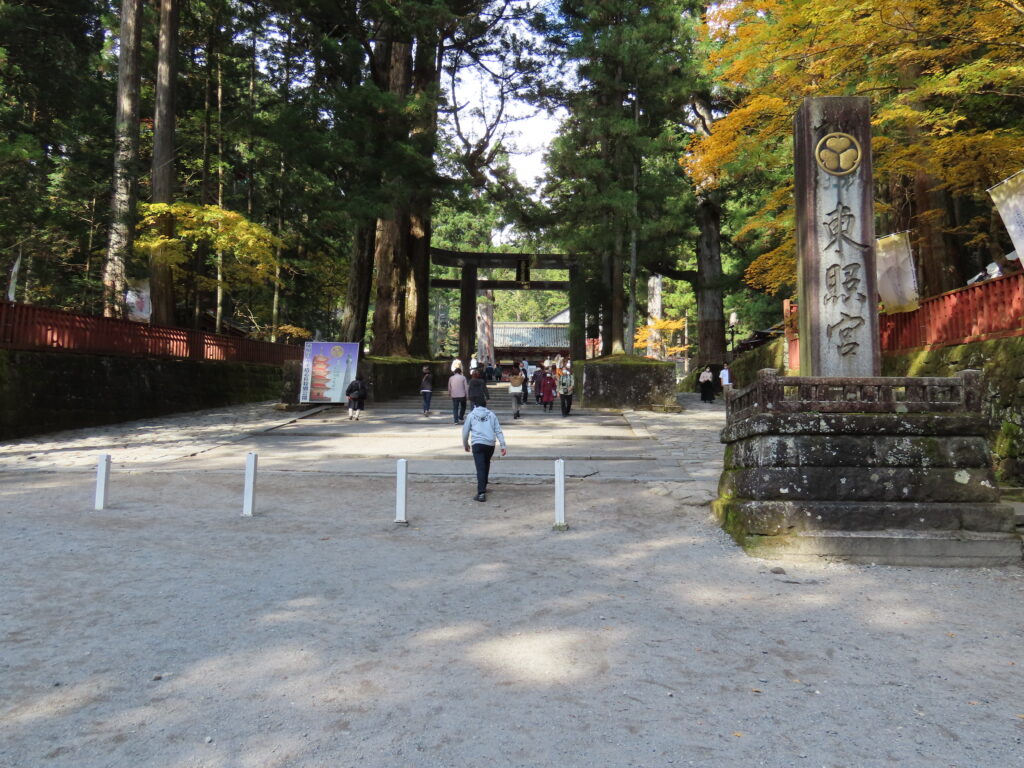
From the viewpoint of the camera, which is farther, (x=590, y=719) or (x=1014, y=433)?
(x=1014, y=433)

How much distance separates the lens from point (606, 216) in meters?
21.7

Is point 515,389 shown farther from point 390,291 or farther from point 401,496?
point 401,496

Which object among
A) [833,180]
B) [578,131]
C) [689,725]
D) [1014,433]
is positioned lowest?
[689,725]

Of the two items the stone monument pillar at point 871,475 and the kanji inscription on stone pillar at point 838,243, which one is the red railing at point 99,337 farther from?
the kanji inscription on stone pillar at point 838,243

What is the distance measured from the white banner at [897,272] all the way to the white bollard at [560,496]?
7.46 meters

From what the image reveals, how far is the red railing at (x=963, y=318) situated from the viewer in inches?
393

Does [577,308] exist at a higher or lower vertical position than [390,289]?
higher

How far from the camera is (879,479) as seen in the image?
20.7ft

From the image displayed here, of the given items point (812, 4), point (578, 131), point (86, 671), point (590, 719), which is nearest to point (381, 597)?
point (86, 671)

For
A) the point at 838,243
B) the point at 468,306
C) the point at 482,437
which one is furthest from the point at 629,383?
the point at 468,306

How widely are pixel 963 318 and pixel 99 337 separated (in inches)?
692

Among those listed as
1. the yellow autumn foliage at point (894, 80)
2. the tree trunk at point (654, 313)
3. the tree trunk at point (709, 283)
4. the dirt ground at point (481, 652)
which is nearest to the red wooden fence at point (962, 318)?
the yellow autumn foliage at point (894, 80)

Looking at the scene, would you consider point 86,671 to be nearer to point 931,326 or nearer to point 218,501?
point 218,501

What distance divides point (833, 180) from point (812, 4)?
16.8 feet
